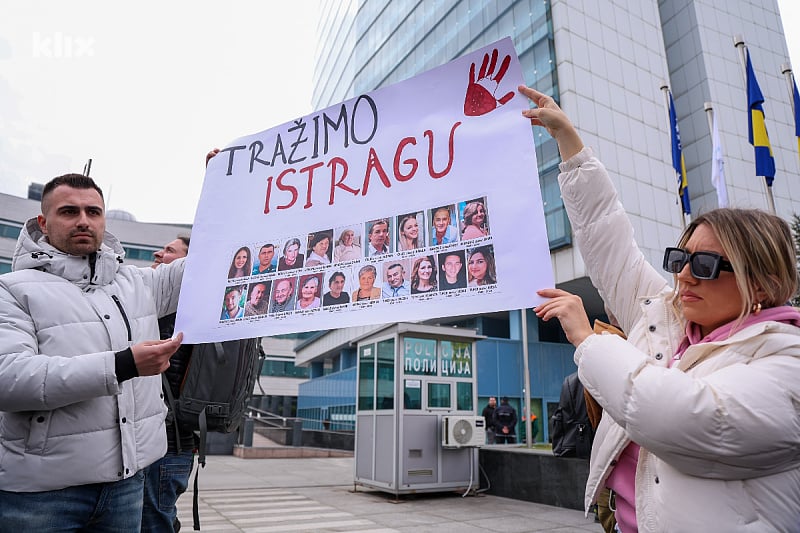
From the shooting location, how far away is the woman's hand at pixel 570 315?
1446 millimetres

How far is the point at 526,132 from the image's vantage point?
70.8 inches

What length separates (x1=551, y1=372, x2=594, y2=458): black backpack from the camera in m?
6.23

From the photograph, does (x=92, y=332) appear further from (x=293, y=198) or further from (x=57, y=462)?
(x=293, y=198)

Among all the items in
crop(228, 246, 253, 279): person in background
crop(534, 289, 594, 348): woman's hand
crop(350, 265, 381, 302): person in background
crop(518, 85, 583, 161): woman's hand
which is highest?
crop(518, 85, 583, 161): woman's hand

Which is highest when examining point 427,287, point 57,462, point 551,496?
point 427,287

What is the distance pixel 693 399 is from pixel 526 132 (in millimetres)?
1007

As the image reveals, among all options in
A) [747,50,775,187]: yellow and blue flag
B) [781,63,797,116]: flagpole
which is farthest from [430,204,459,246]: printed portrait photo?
[781,63,797,116]: flagpole

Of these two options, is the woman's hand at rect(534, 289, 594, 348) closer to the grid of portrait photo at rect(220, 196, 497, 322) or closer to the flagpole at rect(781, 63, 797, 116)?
the grid of portrait photo at rect(220, 196, 497, 322)

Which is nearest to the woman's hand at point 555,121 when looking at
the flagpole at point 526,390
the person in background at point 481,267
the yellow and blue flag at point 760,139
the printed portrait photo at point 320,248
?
the person in background at point 481,267

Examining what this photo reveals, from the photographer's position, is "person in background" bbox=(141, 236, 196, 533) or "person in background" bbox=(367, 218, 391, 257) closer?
"person in background" bbox=(367, 218, 391, 257)

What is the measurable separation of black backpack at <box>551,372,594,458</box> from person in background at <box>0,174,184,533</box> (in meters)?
5.13

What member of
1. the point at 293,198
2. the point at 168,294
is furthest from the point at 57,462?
the point at 293,198

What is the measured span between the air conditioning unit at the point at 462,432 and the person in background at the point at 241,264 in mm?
7589

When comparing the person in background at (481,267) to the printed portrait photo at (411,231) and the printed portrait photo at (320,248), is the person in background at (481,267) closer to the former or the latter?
the printed portrait photo at (411,231)
